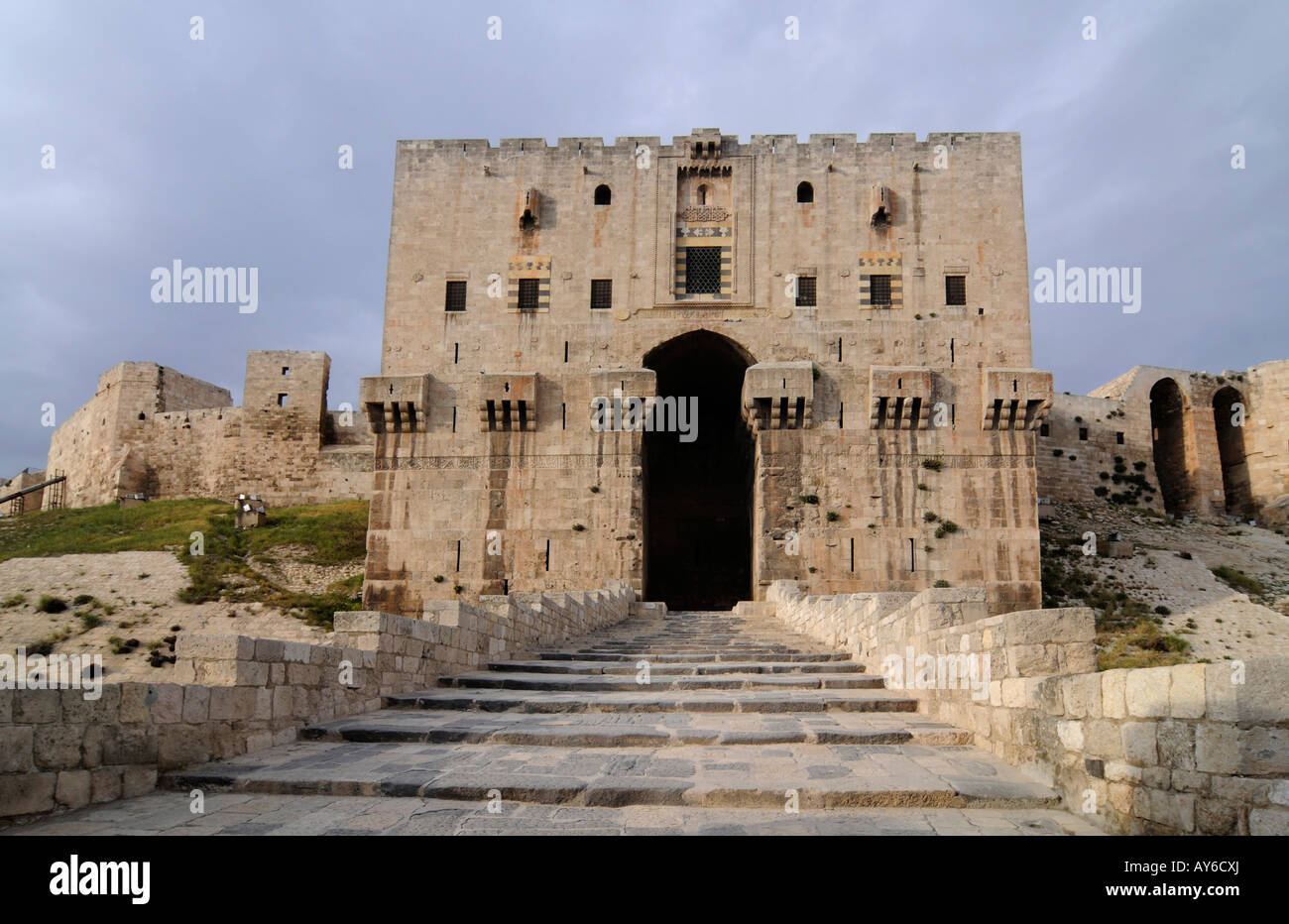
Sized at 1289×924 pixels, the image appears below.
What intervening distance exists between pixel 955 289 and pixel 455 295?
1296 centimetres

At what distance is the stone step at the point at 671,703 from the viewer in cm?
788

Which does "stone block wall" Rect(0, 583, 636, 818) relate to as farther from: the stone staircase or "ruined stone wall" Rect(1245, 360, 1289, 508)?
"ruined stone wall" Rect(1245, 360, 1289, 508)

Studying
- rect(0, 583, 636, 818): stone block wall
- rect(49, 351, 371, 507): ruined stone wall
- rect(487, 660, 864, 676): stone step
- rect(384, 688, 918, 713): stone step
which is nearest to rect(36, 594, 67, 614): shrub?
→ rect(49, 351, 371, 507): ruined stone wall

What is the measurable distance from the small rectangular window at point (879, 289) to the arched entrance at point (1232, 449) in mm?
20427

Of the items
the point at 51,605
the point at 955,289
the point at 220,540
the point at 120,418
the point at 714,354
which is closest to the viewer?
the point at 51,605

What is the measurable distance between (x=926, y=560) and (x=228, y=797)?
18134 mm

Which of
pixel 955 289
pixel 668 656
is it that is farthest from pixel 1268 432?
pixel 668 656

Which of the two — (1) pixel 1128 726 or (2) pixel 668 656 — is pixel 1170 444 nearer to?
(2) pixel 668 656

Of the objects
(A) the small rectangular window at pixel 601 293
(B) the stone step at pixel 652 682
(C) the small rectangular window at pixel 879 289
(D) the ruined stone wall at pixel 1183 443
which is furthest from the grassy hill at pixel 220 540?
(D) the ruined stone wall at pixel 1183 443

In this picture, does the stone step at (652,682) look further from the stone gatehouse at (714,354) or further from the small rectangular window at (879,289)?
the small rectangular window at (879,289)

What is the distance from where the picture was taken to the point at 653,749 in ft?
21.1

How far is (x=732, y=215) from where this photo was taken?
912 inches

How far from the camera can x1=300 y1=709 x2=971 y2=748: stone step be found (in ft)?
21.4
